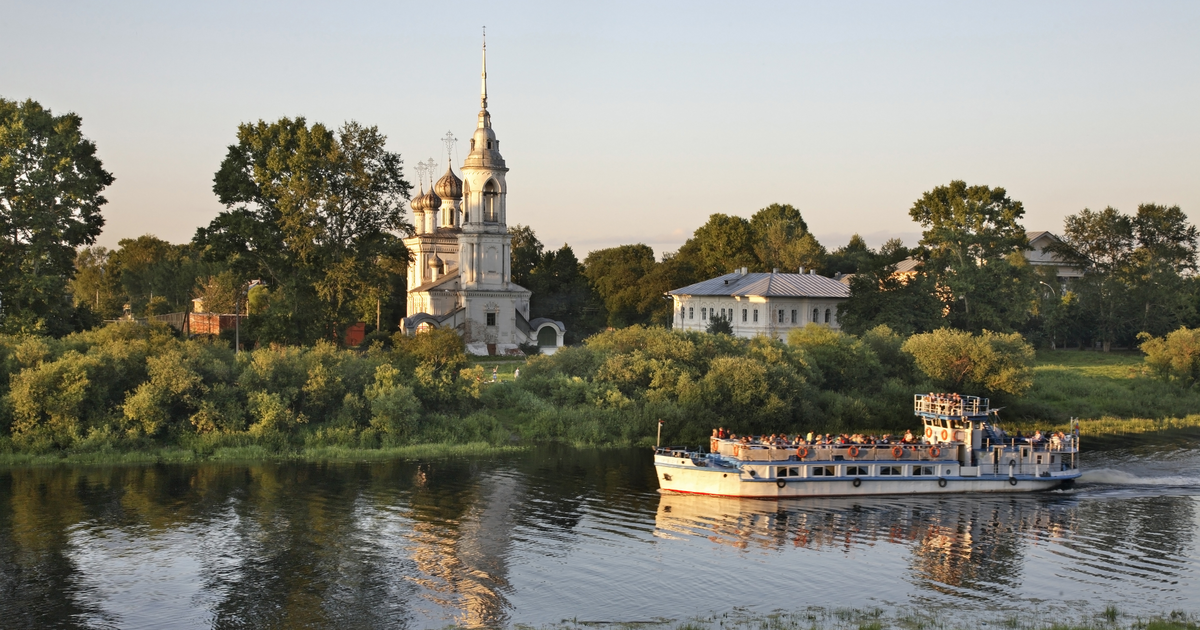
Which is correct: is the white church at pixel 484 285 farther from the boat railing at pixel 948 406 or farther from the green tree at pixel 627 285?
the boat railing at pixel 948 406

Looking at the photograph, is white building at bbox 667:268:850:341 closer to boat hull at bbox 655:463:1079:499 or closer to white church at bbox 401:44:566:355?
white church at bbox 401:44:566:355

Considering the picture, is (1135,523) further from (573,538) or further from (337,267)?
(337,267)

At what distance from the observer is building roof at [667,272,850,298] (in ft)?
242

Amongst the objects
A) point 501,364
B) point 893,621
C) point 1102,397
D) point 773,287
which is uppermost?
point 773,287

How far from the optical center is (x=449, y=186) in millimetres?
88562

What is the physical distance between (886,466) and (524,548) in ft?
46.9

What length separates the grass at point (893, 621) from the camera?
76.9ft

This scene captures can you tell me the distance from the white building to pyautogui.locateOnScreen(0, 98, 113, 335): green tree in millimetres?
39084

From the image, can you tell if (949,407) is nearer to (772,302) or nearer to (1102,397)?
(1102,397)

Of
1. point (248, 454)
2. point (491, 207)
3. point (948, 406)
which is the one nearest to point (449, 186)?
point (491, 207)

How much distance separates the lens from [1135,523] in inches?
1331

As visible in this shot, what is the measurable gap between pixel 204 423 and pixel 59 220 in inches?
637

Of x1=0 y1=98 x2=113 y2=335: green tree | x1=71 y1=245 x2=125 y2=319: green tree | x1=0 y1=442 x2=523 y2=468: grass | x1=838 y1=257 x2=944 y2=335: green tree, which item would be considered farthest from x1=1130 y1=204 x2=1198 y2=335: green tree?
x1=71 y1=245 x2=125 y2=319: green tree

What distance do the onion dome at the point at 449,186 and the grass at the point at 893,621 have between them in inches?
2635
